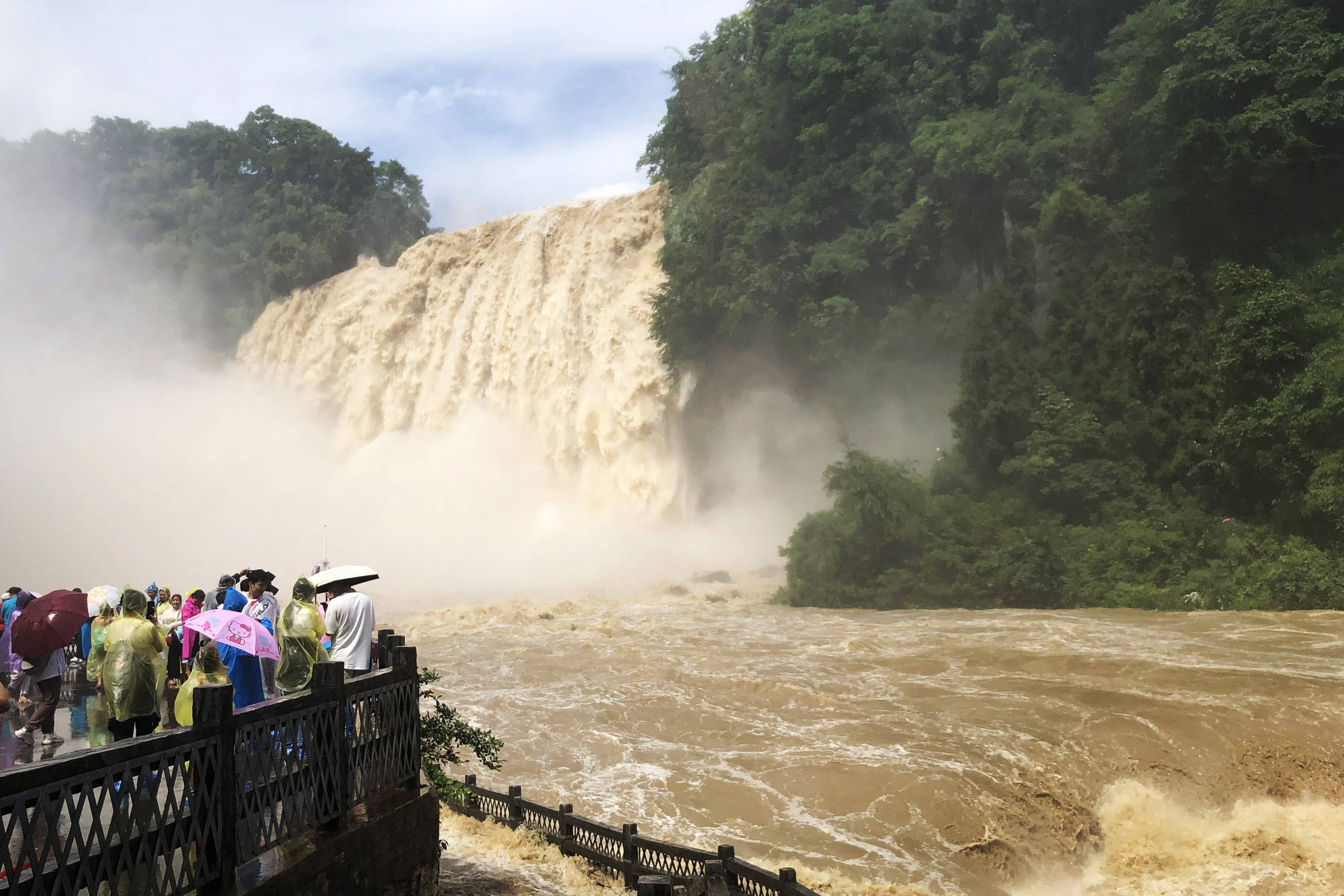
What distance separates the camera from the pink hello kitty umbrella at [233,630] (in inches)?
201

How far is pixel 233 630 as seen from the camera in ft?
17.0

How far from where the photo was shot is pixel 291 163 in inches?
1887

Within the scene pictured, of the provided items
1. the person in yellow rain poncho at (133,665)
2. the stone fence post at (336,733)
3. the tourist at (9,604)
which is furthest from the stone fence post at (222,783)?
the tourist at (9,604)

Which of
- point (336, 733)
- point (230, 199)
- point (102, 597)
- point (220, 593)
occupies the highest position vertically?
point (230, 199)

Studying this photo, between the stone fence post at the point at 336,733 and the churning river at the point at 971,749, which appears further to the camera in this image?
the churning river at the point at 971,749

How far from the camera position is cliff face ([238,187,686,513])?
29047mm

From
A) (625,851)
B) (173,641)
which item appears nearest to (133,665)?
(625,851)

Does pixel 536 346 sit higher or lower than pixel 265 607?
higher

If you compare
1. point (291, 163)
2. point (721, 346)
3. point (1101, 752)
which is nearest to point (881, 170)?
point (721, 346)

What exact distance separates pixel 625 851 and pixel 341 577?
9.37ft

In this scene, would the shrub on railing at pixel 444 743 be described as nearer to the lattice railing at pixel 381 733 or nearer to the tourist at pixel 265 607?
the lattice railing at pixel 381 733

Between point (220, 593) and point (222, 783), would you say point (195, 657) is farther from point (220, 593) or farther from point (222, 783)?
point (222, 783)

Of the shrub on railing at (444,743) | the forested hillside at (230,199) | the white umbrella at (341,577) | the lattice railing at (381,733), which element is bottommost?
the shrub on railing at (444,743)

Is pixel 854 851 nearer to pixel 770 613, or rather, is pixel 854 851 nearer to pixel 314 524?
pixel 770 613
